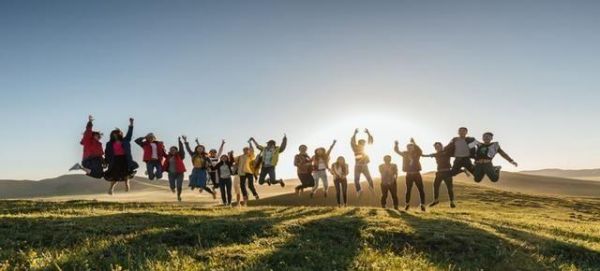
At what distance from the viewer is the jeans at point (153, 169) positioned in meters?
22.4

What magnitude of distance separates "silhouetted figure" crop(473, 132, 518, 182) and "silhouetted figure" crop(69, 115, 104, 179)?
13846 mm

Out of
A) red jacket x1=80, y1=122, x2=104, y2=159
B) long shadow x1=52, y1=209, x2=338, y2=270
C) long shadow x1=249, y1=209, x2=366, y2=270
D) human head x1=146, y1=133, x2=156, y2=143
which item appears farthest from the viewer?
human head x1=146, y1=133, x2=156, y2=143

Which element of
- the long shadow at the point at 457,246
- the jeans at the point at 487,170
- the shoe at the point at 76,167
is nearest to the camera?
the long shadow at the point at 457,246

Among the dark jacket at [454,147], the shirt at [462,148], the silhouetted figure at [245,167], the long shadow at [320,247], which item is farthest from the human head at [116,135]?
the shirt at [462,148]

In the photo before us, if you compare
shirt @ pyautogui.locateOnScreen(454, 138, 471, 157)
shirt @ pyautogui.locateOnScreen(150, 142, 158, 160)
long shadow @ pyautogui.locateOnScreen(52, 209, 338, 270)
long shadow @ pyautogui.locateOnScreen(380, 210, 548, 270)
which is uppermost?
shirt @ pyautogui.locateOnScreen(150, 142, 158, 160)

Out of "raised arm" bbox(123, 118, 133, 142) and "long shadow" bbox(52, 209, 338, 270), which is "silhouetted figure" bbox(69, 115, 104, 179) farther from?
"long shadow" bbox(52, 209, 338, 270)

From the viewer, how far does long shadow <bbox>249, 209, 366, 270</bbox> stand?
33.7ft

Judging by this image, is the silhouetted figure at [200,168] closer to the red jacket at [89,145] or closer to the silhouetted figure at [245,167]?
the silhouetted figure at [245,167]

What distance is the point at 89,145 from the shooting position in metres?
20.1

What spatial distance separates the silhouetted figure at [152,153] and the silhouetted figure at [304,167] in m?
5.58

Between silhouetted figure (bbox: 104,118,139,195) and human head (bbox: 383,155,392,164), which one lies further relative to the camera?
human head (bbox: 383,155,392,164)

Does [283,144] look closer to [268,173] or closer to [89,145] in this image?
[268,173]

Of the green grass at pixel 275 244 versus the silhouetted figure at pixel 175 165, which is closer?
the green grass at pixel 275 244

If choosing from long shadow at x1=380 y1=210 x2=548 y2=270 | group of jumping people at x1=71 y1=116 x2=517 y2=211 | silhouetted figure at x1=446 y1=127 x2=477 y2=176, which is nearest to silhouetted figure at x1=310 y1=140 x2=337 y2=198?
group of jumping people at x1=71 y1=116 x2=517 y2=211
